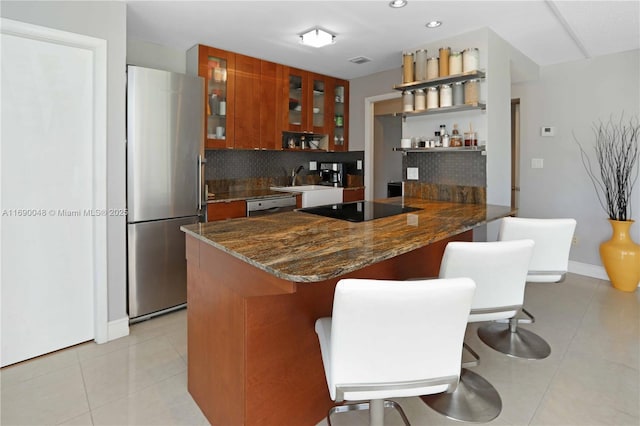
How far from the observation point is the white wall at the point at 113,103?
242cm

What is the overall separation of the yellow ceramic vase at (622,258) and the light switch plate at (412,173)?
2.00 meters

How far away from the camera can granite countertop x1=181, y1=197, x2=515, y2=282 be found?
124cm

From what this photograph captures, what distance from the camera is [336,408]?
68.6 inches

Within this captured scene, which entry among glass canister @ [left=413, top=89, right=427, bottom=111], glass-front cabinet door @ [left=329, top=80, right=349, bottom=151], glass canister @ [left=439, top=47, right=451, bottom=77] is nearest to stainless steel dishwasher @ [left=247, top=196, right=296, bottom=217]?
glass-front cabinet door @ [left=329, top=80, right=349, bottom=151]

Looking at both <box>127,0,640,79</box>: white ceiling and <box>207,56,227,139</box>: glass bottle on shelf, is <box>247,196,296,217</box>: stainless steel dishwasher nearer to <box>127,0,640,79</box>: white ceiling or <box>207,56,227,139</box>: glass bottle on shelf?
A: <box>207,56,227,139</box>: glass bottle on shelf

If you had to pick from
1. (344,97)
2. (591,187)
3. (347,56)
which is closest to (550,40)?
(591,187)

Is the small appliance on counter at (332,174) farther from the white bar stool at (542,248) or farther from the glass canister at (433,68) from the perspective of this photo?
the white bar stool at (542,248)

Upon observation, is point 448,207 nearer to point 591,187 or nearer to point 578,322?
point 578,322

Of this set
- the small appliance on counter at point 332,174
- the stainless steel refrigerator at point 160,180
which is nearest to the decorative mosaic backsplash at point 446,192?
the small appliance on counter at point 332,174

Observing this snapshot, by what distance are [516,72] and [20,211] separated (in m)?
4.58

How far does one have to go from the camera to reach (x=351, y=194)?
4.89 metres

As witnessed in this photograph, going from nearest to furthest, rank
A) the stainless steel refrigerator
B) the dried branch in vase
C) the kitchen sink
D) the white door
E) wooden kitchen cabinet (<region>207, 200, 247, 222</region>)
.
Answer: the white door, the stainless steel refrigerator, wooden kitchen cabinet (<region>207, 200, 247, 222</region>), the dried branch in vase, the kitchen sink

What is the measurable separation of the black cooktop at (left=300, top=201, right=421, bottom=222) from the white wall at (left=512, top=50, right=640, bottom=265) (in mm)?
2493

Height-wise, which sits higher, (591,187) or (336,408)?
(591,187)
